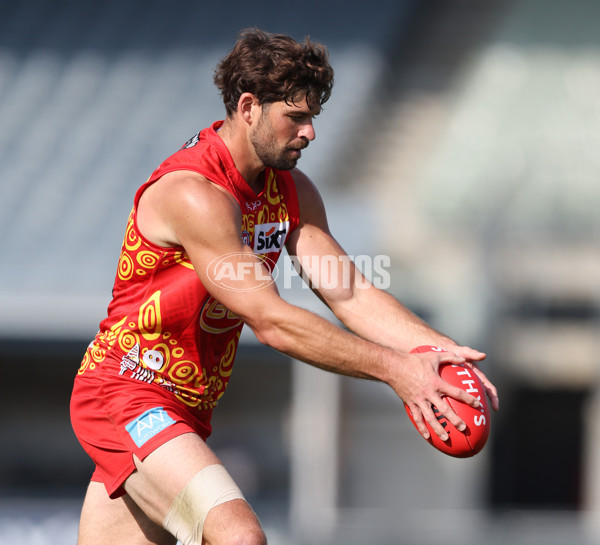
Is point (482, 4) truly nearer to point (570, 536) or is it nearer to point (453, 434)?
point (570, 536)

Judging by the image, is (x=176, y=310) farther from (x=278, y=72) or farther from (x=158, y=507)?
(x=278, y=72)

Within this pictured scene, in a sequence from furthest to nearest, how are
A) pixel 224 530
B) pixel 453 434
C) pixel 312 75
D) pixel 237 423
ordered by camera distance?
pixel 237 423 → pixel 312 75 → pixel 453 434 → pixel 224 530

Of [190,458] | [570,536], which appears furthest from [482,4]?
[190,458]

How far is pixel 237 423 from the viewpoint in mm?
12547

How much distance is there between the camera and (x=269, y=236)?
4.06 metres

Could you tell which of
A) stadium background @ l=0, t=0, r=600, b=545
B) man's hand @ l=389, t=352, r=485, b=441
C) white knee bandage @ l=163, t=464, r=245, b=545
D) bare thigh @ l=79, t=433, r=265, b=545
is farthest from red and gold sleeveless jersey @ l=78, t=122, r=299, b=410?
stadium background @ l=0, t=0, r=600, b=545

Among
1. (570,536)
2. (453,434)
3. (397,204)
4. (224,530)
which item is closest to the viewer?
(224,530)

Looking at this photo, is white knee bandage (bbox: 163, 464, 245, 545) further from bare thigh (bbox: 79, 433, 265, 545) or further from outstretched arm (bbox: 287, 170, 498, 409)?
outstretched arm (bbox: 287, 170, 498, 409)

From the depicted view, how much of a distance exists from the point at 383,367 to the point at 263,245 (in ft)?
2.92

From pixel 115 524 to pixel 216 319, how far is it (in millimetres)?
941

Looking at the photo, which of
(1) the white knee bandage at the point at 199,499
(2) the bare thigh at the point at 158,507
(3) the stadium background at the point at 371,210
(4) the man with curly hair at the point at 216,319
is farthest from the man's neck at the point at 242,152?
(3) the stadium background at the point at 371,210

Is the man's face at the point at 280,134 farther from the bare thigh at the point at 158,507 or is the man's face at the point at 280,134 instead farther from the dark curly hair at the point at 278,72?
the bare thigh at the point at 158,507

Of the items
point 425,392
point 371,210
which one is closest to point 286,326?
point 425,392

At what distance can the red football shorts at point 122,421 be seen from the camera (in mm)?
3588
